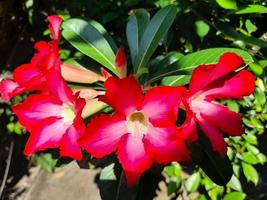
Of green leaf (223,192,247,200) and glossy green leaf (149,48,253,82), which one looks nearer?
glossy green leaf (149,48,253,82)

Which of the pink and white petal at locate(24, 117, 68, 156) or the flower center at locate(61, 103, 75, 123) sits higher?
the flower center at locate(61, 103, 75, 123)

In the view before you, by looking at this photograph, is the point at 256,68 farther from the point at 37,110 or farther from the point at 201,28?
the point at 37,110

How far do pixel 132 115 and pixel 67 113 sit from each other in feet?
0.66

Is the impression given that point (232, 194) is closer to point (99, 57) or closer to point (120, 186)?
point (120, 186)

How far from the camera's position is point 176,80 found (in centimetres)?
142

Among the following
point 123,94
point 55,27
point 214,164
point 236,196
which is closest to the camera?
point 123,94

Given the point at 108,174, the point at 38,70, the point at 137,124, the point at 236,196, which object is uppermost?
the point at 38,70

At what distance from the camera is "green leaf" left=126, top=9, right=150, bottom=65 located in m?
1.54

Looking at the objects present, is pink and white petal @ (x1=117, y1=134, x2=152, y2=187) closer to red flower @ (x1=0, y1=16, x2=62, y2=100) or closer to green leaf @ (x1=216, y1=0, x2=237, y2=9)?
red flower @ (x1=0, y1=16, x2=62, y2=100)

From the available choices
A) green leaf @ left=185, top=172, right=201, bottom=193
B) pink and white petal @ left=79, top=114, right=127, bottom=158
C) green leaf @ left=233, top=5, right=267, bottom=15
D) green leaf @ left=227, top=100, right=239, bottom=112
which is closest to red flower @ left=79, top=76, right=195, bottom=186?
pink and white petal @ left=79, top=114, right=127, bottom=158

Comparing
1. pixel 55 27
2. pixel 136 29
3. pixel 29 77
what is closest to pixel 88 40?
pixel 136 29

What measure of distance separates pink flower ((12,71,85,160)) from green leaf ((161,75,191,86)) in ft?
1.38

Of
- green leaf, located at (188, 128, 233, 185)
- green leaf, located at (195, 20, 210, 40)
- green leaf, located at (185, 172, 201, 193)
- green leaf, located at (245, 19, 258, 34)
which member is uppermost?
green leaf, located at (195, 20, 210, 40)

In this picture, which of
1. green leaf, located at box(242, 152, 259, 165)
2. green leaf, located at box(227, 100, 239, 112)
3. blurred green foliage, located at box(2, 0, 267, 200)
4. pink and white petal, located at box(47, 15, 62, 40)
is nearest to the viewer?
pink and white petal, located at box(47, 15, 62, 40)
